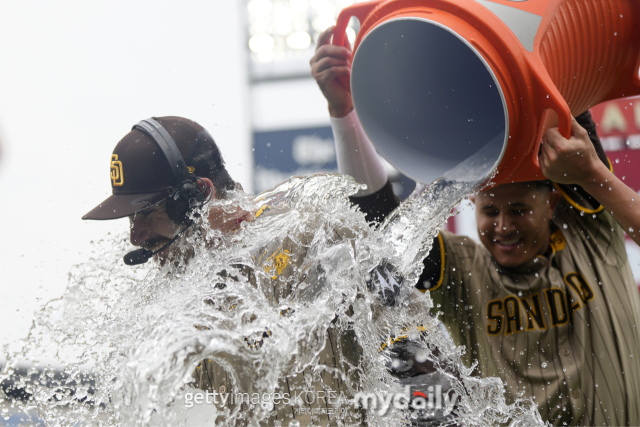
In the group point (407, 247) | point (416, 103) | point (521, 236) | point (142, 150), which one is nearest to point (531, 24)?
point (416, 103)

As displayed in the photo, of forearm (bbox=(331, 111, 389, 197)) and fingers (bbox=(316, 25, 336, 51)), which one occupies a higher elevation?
fingers (bbox=(316, 25, 336, 51))

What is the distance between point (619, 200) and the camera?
3.39ft

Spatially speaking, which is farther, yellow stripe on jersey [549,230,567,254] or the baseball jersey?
yellow stripe on jersey [549,230,567,254]

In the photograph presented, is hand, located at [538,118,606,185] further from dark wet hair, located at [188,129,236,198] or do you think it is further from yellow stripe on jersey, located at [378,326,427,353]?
dark wet hair, located at [188,129,236,198]

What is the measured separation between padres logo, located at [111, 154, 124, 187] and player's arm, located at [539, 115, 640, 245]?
2.93 feet

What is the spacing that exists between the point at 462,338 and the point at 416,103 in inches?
26.2

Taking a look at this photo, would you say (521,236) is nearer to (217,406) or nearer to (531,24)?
(531,24)

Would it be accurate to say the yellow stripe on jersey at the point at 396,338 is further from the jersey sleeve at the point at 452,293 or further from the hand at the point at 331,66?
the hand at the point at 331,66

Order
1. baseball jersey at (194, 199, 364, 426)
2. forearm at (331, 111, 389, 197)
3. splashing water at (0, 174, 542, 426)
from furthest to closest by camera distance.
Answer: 1. forearm at (331, 111, 389, 197)
2. baseball jersey at (194, 199, 364, 426)
3. splashing water at (0, 174, 542, 426)

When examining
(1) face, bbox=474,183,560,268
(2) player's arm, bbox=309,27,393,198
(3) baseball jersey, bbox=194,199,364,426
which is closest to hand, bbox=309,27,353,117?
(2) player's arm, bbox=309,27,393,198

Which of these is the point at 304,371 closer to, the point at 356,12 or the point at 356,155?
the point at 356,155

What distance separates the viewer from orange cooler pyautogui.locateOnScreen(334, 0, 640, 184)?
90cm

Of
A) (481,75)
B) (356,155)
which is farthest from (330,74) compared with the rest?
(481,75)

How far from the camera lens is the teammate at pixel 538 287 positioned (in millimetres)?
1278
